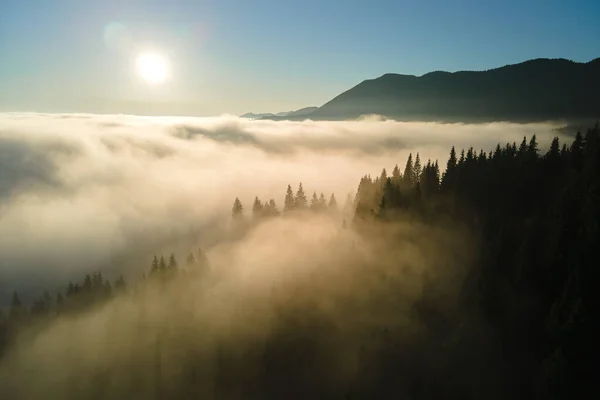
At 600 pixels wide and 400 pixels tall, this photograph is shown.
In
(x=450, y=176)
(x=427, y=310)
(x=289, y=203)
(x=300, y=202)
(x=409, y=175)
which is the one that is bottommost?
(x=289, y=203)

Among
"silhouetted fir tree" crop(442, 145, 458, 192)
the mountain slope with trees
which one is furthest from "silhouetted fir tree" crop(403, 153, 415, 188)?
"silhouetted fir tree" crop(442, 145, 458, 192)

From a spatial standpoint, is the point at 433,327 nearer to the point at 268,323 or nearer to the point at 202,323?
the point at 268,323

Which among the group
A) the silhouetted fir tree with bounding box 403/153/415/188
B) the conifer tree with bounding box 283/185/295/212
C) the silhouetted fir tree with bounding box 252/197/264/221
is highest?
the silhouetted fir tree with bounding box 403/153/415/188

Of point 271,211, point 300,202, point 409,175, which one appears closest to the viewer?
point 409,175

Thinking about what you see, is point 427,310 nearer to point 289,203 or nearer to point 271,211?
point 289,203

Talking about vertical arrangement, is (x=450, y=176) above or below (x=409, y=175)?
above

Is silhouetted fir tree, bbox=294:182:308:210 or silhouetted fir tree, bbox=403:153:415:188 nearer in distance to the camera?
silhouetted fir tree, bbox=403:153:415:188

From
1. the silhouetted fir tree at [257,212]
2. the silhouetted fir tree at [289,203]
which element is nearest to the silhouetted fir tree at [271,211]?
the silhouetted fir tree at [257,212]

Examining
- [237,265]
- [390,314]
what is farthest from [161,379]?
[390,314]

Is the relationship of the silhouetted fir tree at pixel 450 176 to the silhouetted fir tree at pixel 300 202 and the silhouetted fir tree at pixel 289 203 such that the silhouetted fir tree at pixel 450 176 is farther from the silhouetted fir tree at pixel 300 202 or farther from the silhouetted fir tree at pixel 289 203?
the silhouetted fir tree at pixel 289 203

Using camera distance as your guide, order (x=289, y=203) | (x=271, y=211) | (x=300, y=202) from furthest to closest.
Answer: (x=271, y=211)
(x=289, y=203)
(x=300, y=202)

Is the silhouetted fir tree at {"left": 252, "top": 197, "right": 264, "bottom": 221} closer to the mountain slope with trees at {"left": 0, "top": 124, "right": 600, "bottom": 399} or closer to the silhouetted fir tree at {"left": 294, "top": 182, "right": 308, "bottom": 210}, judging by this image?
the silhouetted fir tree at {"left": 294, "top": 182, "right": 308, "bottom": 210}

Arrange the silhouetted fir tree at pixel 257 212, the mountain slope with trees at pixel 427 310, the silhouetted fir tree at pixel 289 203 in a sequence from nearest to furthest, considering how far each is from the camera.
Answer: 1. the mountain slope with trees at pixel 427 310
2. the silhouetted fir tree at pixel 289 203
3. the silhouetted fir tree at pixel 257 212

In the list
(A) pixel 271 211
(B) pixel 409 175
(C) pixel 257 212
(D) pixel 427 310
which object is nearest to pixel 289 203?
(A) pixel 271 211
